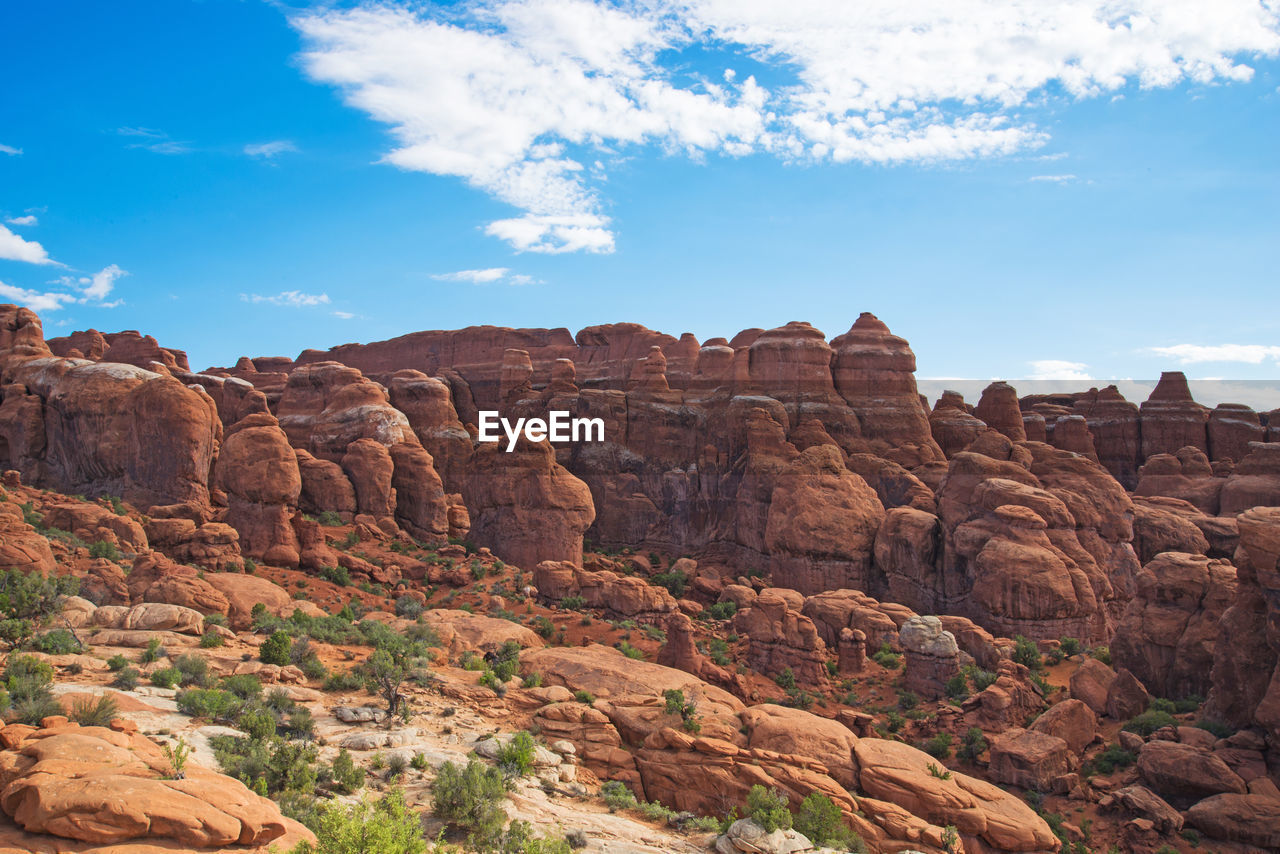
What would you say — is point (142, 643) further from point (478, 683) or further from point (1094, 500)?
point (1094, 500)

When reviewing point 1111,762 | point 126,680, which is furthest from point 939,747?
point 126,680

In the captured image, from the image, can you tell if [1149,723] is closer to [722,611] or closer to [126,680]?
[722,611]

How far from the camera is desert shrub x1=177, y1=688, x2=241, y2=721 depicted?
1355 cm

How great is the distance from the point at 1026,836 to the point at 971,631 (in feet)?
50.7

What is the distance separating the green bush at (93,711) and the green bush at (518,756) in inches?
245

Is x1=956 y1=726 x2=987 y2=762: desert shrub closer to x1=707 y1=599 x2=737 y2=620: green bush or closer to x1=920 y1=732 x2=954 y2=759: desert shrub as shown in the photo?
x1=920 y1=732 x2=954 y2=759: desert shrub

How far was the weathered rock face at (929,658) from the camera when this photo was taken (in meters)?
27.8

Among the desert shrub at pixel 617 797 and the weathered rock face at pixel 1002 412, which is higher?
the weathered rock face at pixel 1002 412

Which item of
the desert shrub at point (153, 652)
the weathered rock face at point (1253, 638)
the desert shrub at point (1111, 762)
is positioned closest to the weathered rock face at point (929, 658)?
the desert shrub at point (1111, 762)

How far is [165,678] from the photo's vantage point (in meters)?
15.0

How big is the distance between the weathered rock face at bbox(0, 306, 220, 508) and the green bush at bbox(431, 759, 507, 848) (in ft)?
86.7

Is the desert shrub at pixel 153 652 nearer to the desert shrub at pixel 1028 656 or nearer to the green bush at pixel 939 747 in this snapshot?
the green bush at pixel 939 747

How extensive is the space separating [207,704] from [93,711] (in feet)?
6.18

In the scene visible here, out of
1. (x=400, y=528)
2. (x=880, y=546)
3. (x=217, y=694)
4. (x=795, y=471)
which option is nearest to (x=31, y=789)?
(x=217, y=694)
